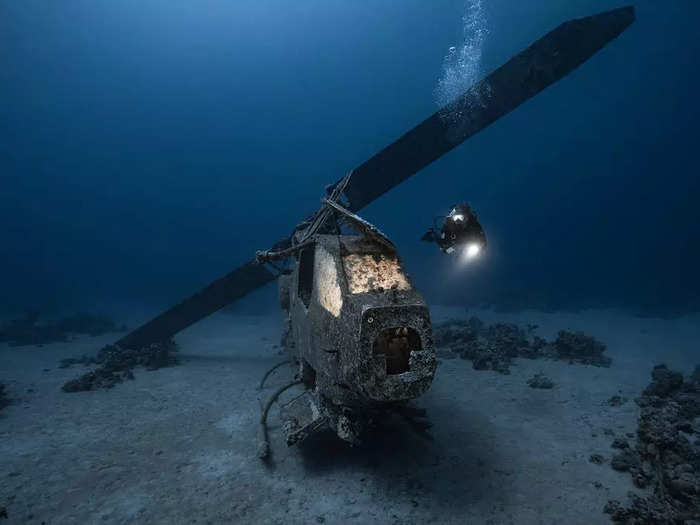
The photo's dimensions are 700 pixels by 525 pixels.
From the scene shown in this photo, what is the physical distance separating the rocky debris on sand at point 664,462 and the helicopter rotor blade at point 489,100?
264 inches

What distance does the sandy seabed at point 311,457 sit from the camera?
442 cm

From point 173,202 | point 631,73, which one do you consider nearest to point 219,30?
point 173,202

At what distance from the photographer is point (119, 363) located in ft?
38.3

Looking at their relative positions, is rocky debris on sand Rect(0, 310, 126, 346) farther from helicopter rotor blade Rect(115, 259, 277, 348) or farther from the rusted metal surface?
the rusted metal surface

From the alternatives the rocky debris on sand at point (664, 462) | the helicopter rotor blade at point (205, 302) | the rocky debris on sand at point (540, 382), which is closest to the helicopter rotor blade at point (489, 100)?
the helicopter rotor blade at point (205, 302)

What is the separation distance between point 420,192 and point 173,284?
10695cm

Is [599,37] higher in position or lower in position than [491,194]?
lower

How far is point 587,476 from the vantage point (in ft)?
16.1

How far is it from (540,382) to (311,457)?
6279mm

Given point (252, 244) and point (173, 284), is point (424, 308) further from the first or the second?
point (252, 244)

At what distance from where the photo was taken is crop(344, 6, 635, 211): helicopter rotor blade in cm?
696

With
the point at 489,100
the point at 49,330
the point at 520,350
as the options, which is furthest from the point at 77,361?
the point at 489,100

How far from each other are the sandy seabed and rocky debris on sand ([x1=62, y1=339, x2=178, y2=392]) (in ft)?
1.46

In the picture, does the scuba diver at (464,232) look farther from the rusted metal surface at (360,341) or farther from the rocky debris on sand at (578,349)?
the rocky debris on sand at (578,349)
